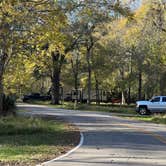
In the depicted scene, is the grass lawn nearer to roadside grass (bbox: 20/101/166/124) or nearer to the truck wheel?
roadside grass (bbox: 20/101/166/124)

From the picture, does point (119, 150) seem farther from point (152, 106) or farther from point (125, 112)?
point (125, 112)

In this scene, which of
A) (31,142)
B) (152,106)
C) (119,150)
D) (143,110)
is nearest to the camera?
(119,150)

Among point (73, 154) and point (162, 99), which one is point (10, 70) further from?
point (73, 154)

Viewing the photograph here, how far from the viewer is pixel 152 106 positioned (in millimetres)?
51969

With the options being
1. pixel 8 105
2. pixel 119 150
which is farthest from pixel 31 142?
pixel 8 105

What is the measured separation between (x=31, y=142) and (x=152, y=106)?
104 feet

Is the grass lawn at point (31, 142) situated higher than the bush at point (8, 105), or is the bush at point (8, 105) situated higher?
the bush at point (8, 105)

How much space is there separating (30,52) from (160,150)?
54.1 ft

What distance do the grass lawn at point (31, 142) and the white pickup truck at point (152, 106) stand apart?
2406 centimetres

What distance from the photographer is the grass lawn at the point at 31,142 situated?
16.5 m

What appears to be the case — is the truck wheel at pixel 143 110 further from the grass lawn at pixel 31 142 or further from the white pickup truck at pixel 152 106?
the grass lawn at pixel 31 142

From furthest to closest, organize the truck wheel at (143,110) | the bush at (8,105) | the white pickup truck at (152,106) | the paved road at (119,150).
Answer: the truck wheel at (143,110) → the white pickup truck at (152,106) → the bush at (8,105) → the paved road at (119,150)

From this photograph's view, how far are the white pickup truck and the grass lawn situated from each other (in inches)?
947

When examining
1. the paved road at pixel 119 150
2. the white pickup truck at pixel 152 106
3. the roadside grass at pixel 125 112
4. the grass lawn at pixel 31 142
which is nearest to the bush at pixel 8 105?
the grass lawn at pixel 31 142
